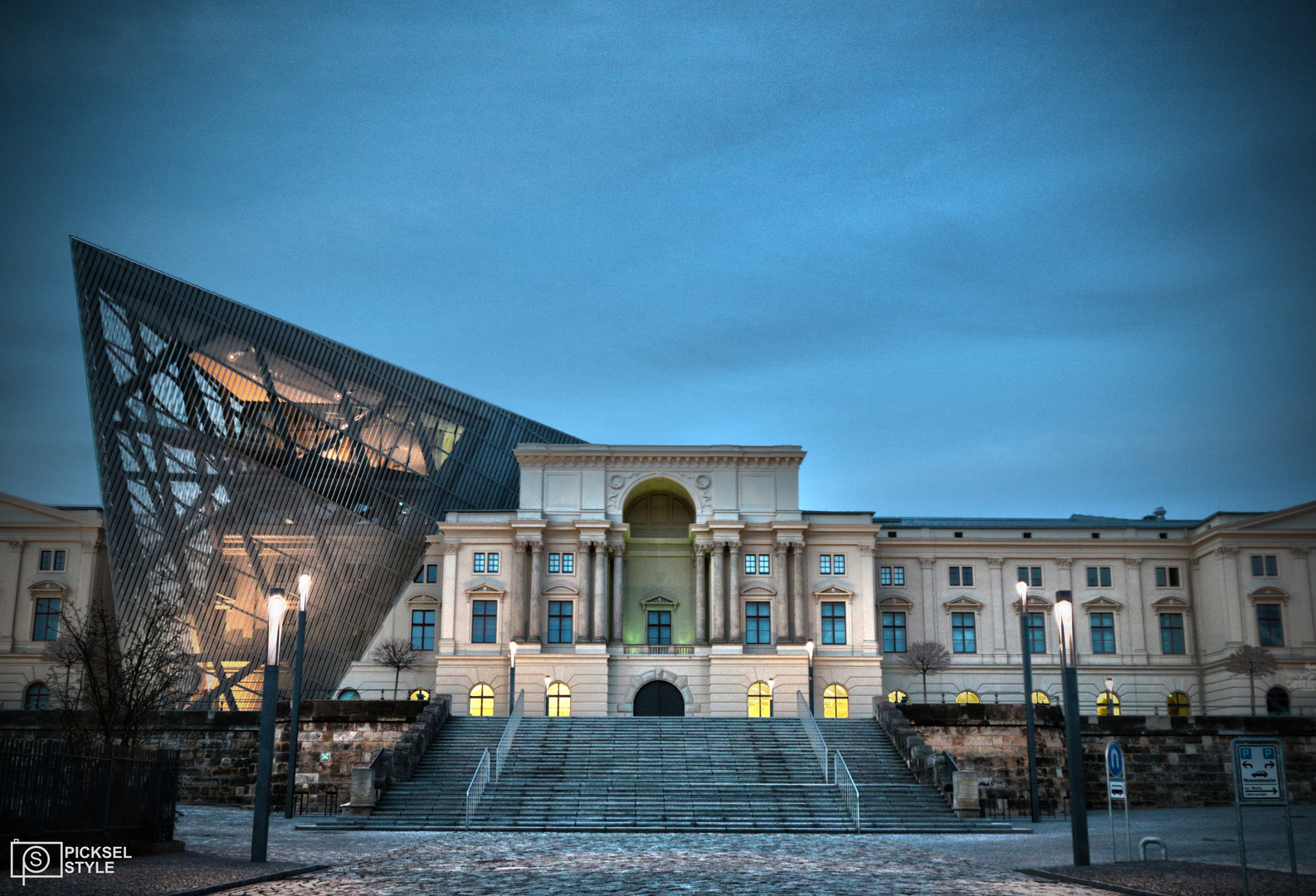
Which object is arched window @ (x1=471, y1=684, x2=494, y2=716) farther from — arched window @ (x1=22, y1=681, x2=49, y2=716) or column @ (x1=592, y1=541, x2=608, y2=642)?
arched window @ (x1=22, y1=681, x2=49, y2=716)

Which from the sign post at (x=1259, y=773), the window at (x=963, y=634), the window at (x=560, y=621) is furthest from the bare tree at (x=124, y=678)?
the window at (x=963, y=634)

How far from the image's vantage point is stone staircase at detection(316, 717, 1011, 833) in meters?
33.4

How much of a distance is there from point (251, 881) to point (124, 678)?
691 inches

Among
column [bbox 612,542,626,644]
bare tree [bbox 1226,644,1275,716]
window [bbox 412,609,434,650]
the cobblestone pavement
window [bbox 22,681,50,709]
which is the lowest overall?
the cobblestone pavement

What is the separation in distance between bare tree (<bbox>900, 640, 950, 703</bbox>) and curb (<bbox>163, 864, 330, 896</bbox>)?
4270cm

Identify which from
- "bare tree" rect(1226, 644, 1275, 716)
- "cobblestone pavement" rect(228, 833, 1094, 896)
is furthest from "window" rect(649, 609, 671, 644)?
"cobblestone pavement" rect(228, 833, 1094, 896)

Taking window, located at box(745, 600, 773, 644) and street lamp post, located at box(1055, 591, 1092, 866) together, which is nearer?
street lamp post, located at box(1055, 591, 1092, 866)

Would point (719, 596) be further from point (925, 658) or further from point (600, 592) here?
point (925, 658)

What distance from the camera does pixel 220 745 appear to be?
41375 millimetres

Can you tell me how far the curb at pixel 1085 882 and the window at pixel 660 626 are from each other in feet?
136

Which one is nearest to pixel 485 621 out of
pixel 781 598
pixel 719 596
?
pixel 719 596

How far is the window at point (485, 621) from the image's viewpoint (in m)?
58.6

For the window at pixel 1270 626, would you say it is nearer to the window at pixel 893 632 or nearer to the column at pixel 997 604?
the column at pixel 997 604

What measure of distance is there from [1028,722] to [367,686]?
34.8 metres
